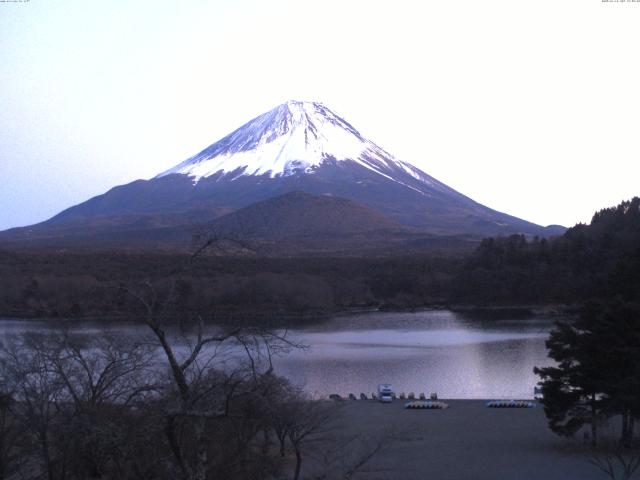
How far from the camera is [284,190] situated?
75312 mm

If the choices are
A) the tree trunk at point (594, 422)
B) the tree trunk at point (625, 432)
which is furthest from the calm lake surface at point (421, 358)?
the tree trunk at point (625, 432)

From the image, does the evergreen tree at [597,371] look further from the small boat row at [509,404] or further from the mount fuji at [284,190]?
the mount fuji at [284,190]

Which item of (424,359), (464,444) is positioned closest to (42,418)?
(464,444)

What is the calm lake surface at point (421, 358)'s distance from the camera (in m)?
16.5

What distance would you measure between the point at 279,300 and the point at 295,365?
14.6m

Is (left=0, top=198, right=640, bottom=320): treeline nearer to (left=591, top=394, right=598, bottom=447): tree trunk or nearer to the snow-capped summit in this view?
(left=591, top=394, right=598, bottom=447): tree trunk

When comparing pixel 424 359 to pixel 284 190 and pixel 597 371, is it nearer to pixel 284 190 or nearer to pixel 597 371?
pixel 597 371

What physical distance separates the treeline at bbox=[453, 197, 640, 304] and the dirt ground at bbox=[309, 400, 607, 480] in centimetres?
2061

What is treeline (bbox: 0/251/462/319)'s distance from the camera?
3067 centimetres

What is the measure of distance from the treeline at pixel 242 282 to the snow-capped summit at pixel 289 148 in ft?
120

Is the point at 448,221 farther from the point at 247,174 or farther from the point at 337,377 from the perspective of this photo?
the point at 337,377

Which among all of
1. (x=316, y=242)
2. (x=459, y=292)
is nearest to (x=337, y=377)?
(x=459, y=292)

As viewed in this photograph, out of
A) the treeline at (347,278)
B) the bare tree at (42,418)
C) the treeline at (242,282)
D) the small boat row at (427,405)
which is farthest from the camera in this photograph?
the treeline at (347,278)

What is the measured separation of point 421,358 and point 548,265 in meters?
18.5
